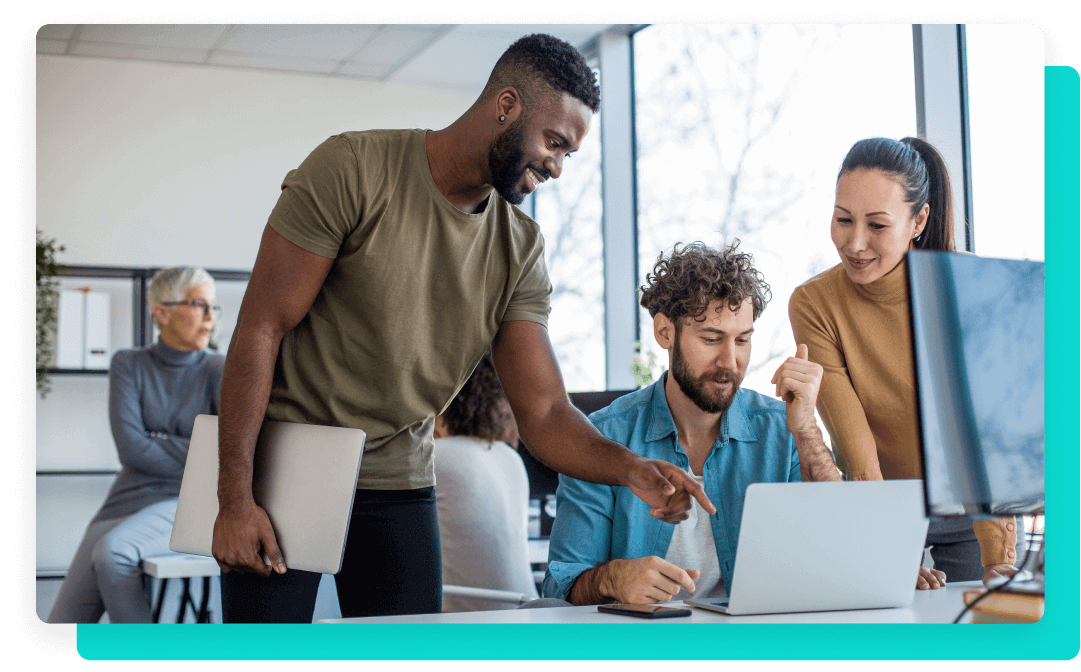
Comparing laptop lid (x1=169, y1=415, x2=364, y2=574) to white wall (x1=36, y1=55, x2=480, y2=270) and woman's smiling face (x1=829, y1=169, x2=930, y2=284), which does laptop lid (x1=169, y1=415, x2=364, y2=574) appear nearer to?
white wall (x1=36, y1=55, x2=480, y2=270)

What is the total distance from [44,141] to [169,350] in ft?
3.33

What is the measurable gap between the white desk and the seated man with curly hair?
8.6 inches

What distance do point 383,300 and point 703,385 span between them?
0.65 m

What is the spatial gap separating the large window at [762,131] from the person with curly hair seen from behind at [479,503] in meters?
0.58

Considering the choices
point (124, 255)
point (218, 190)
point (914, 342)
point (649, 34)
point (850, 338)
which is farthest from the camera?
point (124, 255)

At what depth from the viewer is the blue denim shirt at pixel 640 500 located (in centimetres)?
154

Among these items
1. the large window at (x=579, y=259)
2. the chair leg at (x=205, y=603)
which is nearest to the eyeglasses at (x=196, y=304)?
the chair leg at (x=205, y=603)

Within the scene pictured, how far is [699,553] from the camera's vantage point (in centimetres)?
160

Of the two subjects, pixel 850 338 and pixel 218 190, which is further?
pixel 218 190

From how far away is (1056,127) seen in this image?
1329 mm

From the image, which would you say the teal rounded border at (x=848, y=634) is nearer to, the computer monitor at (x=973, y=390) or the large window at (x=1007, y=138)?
the large window at (x=1007, y=138)

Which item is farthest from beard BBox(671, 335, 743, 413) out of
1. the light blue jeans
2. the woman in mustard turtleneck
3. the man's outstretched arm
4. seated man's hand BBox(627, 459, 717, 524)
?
the light blue jeans
